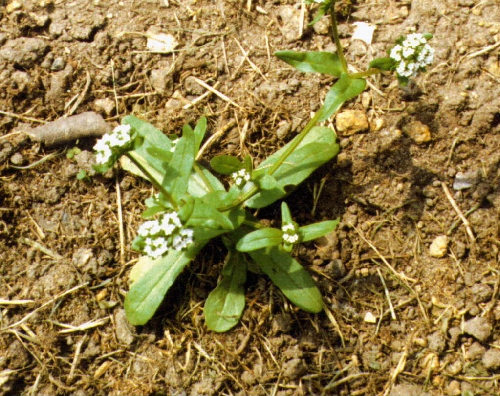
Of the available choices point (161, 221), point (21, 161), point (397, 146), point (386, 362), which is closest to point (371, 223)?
point (397, 146)

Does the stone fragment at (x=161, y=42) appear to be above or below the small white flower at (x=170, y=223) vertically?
above

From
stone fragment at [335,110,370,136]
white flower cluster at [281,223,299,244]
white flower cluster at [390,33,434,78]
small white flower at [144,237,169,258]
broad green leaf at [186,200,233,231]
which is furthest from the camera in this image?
stone fragment at [335,110,370,136]

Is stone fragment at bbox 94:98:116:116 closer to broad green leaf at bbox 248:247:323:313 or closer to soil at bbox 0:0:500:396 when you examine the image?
soil at bbox 0:0:500:396

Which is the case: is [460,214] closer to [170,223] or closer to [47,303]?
[170,223]

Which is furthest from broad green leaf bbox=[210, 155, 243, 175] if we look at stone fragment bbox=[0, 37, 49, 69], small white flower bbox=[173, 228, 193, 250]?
stone fragment bbox=[0, 37, 49, 69]

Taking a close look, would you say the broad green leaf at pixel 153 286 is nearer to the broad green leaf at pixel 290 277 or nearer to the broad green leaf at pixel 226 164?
the broad green leaf at pixel 290 277

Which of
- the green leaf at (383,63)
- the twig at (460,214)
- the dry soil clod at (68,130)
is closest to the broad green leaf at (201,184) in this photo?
the dry soil clod at (68,130)

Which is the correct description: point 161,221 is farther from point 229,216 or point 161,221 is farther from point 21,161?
point 21,161
